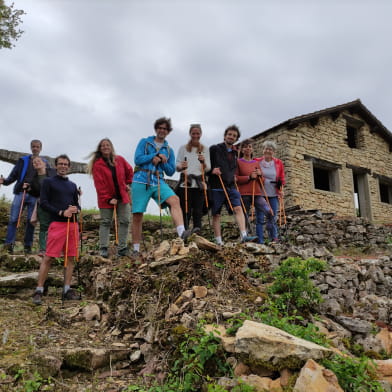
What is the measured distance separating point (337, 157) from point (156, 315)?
1235 centimetres

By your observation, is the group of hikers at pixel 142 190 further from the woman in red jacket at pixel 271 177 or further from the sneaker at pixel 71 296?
the woman in red jacket at pixel 271 177

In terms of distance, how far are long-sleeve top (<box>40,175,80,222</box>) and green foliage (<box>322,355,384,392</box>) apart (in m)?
3.68

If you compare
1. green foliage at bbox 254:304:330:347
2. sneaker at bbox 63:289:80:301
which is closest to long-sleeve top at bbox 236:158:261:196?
green foliage at bbox 254:304:330:347

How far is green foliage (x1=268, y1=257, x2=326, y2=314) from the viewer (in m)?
3.62

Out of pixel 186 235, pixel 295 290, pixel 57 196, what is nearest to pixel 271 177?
pixel 186 235

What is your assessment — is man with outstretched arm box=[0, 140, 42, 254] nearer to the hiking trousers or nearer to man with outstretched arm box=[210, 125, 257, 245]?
the hiking trousers

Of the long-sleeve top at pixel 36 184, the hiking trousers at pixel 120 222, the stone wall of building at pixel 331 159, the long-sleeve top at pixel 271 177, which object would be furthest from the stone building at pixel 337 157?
the long-sleeve top at pixel 36 184

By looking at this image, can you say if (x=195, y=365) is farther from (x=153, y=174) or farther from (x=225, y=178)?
(x=225, y=178)

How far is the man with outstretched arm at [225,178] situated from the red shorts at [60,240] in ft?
6.81

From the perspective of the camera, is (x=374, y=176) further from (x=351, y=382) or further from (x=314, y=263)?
(x=351, y=382)

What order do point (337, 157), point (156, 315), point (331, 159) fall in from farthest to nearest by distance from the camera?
point (337, 157) → point (331, 159) → point (156, 315)

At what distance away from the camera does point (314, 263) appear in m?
4.02

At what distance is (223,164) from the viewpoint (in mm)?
5707

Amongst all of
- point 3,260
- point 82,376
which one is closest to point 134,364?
point 82,376
